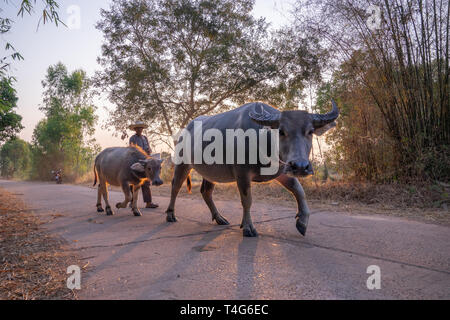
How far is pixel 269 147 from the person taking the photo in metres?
3.68

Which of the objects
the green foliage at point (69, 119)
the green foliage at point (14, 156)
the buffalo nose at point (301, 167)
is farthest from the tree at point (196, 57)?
the green foliage at point (14, 156)

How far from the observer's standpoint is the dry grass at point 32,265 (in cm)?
194

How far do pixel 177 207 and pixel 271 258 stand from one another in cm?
424

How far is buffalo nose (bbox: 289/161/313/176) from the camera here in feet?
9.48

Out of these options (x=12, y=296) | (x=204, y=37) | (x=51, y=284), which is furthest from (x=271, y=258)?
(x=204, y=37)

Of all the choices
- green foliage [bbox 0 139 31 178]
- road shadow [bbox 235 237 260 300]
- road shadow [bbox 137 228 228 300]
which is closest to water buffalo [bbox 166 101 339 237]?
road shadow [bbox 235 237 260 300]

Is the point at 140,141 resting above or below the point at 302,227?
above

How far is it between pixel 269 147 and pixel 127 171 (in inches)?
151

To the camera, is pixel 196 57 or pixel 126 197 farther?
pixel 196 57

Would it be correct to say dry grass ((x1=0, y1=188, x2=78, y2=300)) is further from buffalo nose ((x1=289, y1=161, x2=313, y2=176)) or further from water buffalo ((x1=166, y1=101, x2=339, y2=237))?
buffalo nose ((x1=289, y1=161, x2=313, y2=176))

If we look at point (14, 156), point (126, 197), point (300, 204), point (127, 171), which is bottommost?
point (126, 197)

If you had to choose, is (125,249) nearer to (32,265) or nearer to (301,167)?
(32,265)

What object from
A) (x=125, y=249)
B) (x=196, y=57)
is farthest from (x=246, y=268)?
(x=196, y=57)

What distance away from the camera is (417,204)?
5.44 metres
